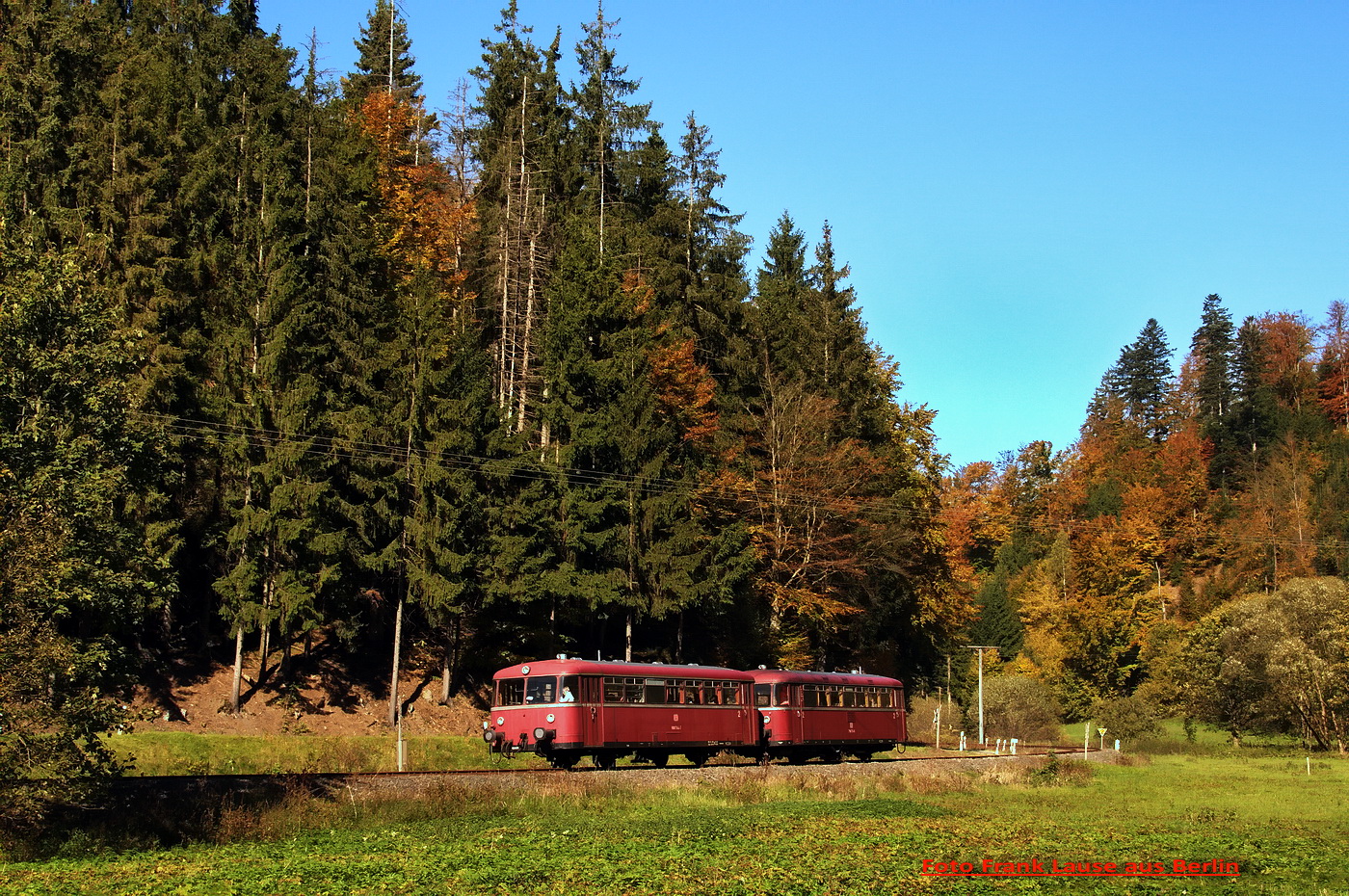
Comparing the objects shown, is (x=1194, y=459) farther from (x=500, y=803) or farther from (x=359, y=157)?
(x=500, y=803)

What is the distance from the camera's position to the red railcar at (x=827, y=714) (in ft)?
115

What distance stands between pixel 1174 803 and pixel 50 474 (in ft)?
85.6

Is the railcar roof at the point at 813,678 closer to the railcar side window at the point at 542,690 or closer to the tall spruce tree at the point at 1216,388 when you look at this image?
the railcar side window at the point at 542,690

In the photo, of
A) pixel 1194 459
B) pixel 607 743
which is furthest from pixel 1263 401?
pixel 607 743

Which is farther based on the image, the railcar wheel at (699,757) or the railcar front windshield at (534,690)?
the railcar wheel at (699,757)

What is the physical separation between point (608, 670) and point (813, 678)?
9.70 m

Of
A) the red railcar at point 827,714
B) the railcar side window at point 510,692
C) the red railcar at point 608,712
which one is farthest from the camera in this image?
the red railcar at point 827,714

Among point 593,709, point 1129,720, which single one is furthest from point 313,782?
point 1129,720

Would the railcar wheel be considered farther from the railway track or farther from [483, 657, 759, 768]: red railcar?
the railway track

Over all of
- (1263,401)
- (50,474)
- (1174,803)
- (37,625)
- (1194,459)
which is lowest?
(1174,803)

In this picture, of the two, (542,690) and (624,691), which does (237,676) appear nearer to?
(542,690)

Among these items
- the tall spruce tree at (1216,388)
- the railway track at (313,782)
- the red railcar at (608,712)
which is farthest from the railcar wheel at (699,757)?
the tall spruce tree at (1216,388)

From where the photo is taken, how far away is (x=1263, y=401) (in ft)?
348

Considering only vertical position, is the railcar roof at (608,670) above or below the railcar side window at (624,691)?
above
